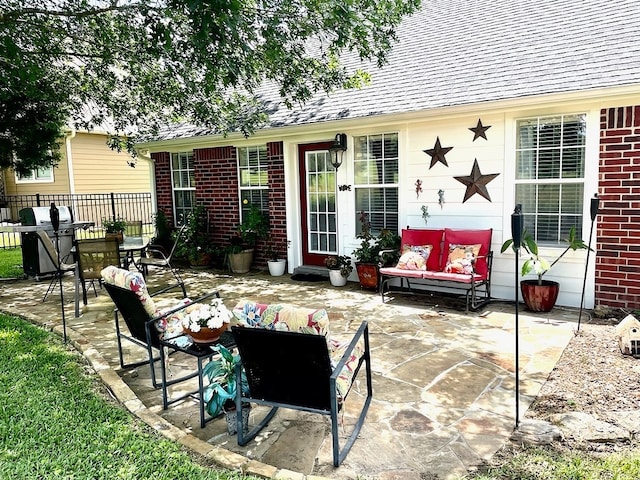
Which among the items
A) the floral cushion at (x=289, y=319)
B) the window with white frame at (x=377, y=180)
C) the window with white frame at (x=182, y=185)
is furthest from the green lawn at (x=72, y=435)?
the window with white frame at (x=182, y=185)

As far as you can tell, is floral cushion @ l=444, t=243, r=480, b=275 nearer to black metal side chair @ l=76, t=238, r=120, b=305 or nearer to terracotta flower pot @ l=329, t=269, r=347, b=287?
terracotta flower pot @ l=329, t=269, r=347, b=287

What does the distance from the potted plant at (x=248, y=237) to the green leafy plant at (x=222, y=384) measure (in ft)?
18.7

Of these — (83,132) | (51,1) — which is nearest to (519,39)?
(51,1)

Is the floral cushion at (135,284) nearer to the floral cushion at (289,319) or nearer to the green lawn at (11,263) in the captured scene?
the floral cushion at (289,319)

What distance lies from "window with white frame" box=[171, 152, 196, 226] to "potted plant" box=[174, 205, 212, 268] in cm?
66

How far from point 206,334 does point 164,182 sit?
27.0 feet

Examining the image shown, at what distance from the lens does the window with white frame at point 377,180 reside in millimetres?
7475

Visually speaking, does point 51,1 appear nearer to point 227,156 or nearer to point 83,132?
point 227,156

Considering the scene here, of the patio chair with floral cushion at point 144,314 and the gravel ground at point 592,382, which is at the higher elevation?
the patio chair with floral cushion at point 144,314

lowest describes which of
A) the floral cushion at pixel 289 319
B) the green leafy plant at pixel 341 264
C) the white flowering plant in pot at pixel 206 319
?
the green leafy plant at pixel 341 264

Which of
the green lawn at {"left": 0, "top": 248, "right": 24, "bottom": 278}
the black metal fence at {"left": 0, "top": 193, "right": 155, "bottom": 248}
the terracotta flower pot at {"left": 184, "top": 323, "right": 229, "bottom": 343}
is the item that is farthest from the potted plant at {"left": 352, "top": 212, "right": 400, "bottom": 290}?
the black metal fence at {"left": 0, "top": 193, "right": 155, "bottom": 248}

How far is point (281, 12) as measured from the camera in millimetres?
5531

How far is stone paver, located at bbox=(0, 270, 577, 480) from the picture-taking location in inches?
112

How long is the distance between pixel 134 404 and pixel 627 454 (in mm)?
3277
